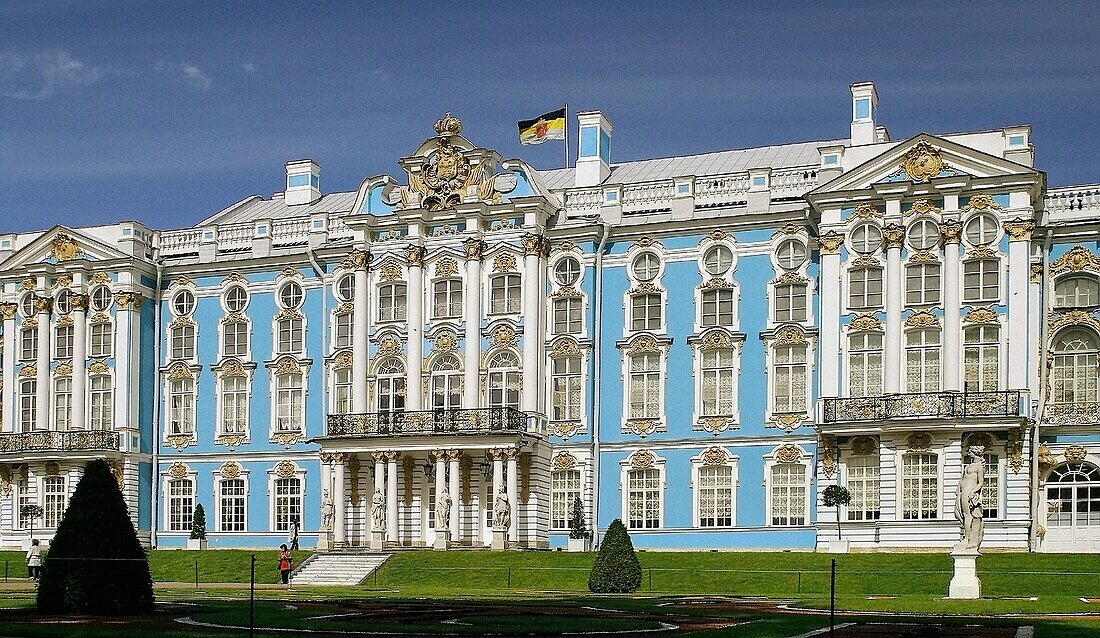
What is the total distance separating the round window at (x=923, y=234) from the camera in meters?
51.2

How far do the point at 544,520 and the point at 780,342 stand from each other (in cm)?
974

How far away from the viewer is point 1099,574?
131 ft

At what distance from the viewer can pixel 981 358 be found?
50.8 metres

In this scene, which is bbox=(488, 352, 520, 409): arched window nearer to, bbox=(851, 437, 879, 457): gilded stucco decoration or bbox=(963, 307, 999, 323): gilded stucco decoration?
bbox=(851, 437, 879, 457): gilded stucco decoration

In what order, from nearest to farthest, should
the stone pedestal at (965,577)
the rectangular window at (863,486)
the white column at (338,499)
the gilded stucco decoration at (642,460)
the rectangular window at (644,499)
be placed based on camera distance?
the stone pedestal at (965,577) → the rectangular window at (863,486) → the rectangular window at (644,499) → the gilded stucco decoration at (642,460) → the white column at (338,499)

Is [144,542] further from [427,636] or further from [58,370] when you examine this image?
[427,636]

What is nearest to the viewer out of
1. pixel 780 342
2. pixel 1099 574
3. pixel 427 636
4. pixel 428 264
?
pixel 427 636

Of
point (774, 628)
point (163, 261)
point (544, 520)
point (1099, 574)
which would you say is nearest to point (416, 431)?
point (544, 520)

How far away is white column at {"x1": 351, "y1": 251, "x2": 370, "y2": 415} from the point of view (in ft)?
188

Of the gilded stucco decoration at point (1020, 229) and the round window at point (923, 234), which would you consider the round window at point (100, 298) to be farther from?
the gilded stucco decoration at point (1020, 229)

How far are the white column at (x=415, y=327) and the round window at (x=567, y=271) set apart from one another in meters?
4.70

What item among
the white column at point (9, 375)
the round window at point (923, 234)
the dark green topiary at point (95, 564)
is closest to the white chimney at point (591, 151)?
the round window at point (923, 234)

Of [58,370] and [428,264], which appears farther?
[58,370]

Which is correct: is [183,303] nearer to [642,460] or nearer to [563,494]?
[563,494]
